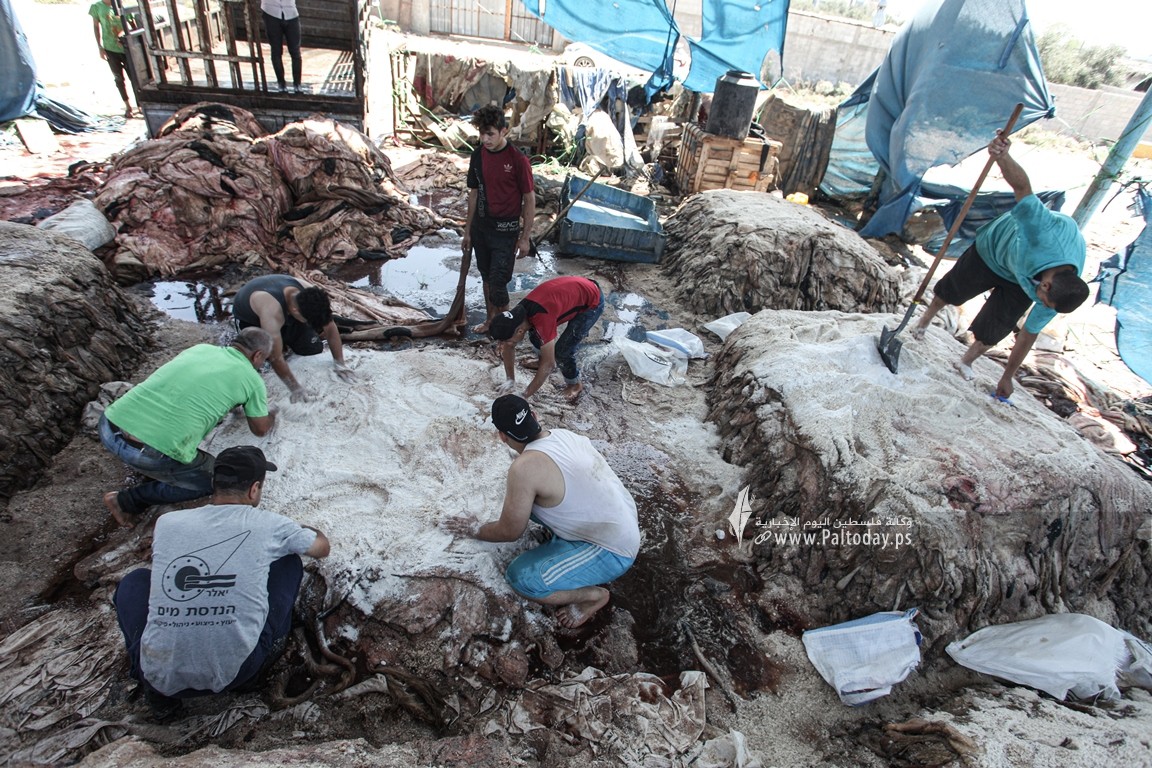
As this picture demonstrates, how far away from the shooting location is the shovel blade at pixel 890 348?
12.9 ft

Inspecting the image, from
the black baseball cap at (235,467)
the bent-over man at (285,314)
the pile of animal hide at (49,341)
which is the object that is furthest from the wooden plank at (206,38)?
the black baseball cap at (235,467)

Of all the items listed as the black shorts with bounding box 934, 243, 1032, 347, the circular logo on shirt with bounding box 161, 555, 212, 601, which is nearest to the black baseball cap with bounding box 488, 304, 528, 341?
the circular logo on shirt with bounding box 161, 555, 212, 601

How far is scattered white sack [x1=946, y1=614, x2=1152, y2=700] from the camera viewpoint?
2.61 meters

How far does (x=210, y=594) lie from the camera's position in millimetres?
1994

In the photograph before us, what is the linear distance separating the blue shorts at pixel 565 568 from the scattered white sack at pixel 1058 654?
6.16 ft

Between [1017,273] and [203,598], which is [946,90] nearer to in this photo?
[1017,273]

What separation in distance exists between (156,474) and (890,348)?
4.64 m

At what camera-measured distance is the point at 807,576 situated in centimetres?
313

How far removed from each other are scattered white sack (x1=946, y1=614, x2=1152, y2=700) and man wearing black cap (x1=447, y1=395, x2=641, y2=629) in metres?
1.90

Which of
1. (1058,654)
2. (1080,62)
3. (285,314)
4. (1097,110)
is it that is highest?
(1080,62)

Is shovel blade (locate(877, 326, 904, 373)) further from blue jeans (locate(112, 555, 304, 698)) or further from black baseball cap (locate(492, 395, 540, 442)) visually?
blue jeans (locate(112, 555, 304, 698))

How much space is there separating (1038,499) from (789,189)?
8658 mm

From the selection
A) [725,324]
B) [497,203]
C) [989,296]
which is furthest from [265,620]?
[989,296]

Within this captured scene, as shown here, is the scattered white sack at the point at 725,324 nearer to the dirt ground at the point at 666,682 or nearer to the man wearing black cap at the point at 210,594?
the dirt ground at the point at 666,682
